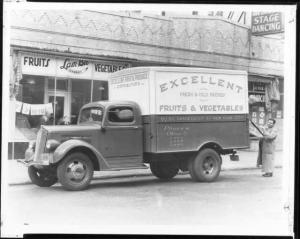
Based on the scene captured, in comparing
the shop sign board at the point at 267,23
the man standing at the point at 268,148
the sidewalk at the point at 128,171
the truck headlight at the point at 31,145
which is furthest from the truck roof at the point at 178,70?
the truck headlight at the point at 31,145

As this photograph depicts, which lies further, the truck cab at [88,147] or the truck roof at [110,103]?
the truck roof at [110,103]

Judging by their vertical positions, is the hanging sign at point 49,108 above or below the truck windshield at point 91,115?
above

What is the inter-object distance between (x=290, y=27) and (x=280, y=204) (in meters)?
3.50

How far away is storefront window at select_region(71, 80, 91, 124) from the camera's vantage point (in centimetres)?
1173

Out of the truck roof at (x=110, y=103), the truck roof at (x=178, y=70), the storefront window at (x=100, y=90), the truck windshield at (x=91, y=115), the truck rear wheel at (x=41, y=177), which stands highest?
the truck roof at (x=178, y=70)

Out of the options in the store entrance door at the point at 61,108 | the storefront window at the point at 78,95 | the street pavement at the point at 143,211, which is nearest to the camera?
the street pavement at the point at 143,211

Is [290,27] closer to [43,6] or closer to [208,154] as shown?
[208,154]

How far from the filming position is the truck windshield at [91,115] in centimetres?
1092

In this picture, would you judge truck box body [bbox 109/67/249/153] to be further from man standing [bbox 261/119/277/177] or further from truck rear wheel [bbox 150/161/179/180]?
truck rear wheel [bbox 150/161/179/180]

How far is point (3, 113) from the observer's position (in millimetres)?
9172

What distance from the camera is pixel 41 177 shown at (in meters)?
10.6

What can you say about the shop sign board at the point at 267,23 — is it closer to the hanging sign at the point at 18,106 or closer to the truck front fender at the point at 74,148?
the truck front fender at the point at 74,148

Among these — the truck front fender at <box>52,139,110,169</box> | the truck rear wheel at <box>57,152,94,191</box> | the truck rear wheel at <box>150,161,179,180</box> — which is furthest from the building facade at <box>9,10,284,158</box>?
the truck rear wheel at <box>150,161,179,180</box>

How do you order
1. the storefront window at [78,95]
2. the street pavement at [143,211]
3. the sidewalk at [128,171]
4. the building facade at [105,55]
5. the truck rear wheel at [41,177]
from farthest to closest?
the storefront window at [78,95] < the building facade at [105,55] < the truck rear wheel at [41,177] < the sidewalk at [128,171] < the street pavement at [143,211]
